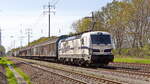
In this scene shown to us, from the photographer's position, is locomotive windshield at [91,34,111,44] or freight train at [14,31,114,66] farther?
locomotive windshield at [91,34,111,44]

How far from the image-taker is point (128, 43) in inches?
2482

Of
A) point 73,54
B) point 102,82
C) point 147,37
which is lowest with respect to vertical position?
point 102,82

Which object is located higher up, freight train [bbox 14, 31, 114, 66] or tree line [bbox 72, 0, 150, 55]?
tree line [bbox 72, 0, 150, 55]

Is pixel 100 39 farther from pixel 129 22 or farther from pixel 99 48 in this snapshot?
pixel 129 22

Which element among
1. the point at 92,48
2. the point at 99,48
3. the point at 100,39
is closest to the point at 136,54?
the point at 100,39

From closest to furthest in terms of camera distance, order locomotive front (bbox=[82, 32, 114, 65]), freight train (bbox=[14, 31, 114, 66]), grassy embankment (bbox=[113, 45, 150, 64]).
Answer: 1. locomotive front (bbox=[82, 32, 114, 65])
2. freight train (bbox=[14, 31, 114, 66])
3. grassy embankment (bbox=[113, 45, 150, 64])

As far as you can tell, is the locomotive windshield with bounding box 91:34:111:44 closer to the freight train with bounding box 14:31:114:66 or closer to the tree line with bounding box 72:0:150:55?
the freight train with bounding box 14:31:114:66

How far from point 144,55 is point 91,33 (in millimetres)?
23926

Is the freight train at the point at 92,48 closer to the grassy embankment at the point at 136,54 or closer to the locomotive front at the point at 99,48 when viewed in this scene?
the locomotive front at the point at 99,48

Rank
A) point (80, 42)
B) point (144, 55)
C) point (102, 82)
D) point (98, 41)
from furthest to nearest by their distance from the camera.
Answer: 1. point (144, 55)
2. point (80, 42)
3. point (98, 41)
4. point (102, 82)

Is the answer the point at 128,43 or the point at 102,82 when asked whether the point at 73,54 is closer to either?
the point at 102,82

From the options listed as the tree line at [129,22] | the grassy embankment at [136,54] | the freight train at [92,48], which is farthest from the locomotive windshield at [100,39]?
the tree line at [129,22]

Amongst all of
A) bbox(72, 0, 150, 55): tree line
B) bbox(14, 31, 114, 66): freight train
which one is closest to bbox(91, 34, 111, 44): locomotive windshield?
bbox(14, 31, 114, 66): freight train

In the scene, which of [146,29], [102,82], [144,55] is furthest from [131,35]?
[102,82]
